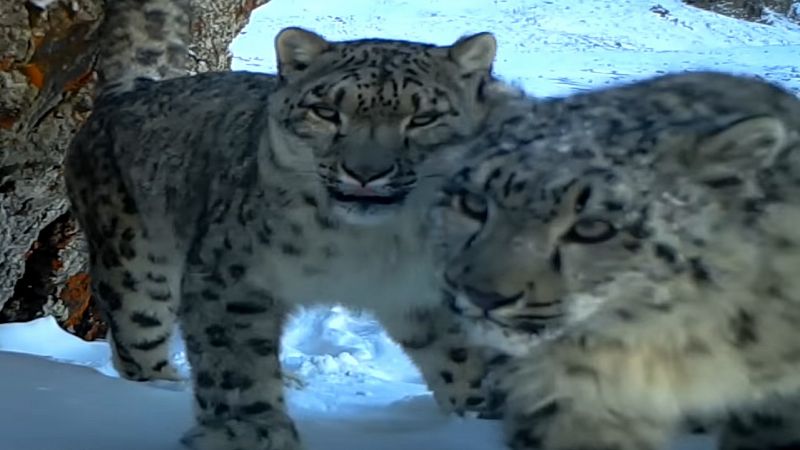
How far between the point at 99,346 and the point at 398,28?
198 centimetres

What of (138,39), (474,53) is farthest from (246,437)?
(138,39)

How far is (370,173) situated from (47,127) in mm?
2078

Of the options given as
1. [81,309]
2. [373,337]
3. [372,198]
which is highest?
[372,198]

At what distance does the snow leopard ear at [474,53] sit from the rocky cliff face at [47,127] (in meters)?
1.39

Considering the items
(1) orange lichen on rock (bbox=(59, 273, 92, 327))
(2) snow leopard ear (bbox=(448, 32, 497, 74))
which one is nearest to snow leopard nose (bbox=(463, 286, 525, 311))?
(2) snow leopard ear (bbox=(448, 32, 497, 74))

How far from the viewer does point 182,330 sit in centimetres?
272

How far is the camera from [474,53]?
2615 millimetres

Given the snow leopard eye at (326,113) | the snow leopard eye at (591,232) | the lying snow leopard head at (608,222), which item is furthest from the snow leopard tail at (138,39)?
the snow leopard eye at (591,232)

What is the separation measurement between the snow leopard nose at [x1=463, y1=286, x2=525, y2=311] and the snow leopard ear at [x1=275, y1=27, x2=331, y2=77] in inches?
39.4

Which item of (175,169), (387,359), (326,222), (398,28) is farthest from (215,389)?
(398,28)

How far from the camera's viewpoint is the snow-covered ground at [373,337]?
2555 millimetres

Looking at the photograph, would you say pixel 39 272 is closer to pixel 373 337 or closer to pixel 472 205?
pixel 373 337

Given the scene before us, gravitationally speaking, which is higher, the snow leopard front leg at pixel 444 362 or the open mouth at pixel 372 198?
the open mouth at pixel 372 198

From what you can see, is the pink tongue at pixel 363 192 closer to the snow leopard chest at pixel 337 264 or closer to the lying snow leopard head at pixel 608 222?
the snow leopard chest at pixel 337 264
